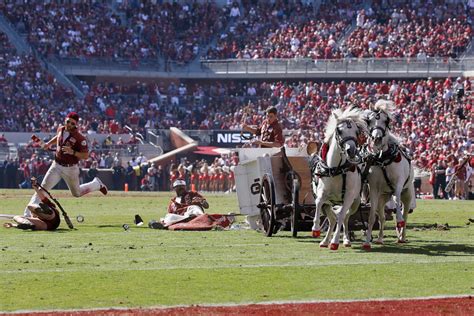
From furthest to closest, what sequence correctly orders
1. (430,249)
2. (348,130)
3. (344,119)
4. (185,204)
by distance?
1. (185,204)
2. (430,249)
3. (344,119)
4. (348,130)

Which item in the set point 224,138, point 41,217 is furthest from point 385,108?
point 224,138

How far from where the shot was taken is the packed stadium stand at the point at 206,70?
49812 millimetres

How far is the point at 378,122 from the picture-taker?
661 inches

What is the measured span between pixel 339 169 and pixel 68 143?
20.2 ft

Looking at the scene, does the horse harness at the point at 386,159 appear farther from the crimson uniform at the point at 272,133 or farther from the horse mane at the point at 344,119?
the crimson uniform at the point at 272,133

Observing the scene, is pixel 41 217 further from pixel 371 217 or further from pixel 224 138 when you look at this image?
pixel 224 138

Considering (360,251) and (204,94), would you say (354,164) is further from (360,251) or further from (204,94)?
(204,94)

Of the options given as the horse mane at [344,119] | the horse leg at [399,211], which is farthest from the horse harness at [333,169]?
the horse leg at [399,211]

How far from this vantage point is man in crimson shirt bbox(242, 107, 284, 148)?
20.1 meters

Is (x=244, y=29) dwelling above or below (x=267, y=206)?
above

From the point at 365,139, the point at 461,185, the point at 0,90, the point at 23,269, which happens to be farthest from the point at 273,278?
the point at 0,90

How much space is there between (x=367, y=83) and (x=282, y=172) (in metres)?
38.1

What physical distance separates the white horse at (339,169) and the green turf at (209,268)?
25.9 inches

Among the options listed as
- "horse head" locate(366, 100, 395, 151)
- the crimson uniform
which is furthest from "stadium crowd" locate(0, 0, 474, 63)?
"horse head" locate(366, 100, 395, 151)
